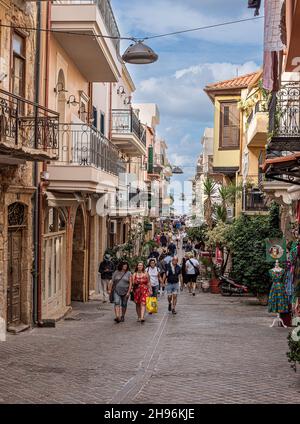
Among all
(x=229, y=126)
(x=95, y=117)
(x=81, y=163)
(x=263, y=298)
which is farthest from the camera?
(x=229, y=126)

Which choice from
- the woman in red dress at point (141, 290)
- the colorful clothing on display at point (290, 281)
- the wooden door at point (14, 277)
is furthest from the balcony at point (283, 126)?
the wooden door at point (14, 277)

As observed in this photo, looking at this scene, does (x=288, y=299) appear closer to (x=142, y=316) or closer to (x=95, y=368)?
(x=142, y=316)

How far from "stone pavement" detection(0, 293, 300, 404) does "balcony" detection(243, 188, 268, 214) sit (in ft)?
37.1

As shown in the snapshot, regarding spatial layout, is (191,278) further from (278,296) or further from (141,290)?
(278,296)

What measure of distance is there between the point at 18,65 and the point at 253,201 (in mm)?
16184

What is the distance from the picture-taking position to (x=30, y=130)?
48.8 feet

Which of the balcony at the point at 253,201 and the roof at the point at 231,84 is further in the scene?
the roof at the point at 231,84

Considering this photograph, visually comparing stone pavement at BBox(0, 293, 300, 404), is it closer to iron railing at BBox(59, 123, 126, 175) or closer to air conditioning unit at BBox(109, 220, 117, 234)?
iron railing at BBox(59, 123, 126, 175)

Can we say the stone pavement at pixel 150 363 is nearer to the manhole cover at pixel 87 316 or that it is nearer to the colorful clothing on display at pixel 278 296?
the manhole cover at pixel 87 316

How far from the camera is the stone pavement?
A: 945cm

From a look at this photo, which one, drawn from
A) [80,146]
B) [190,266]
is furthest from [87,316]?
[190,266]

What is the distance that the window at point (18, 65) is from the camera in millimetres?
14852

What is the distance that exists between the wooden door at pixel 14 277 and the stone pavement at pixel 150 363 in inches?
20.8

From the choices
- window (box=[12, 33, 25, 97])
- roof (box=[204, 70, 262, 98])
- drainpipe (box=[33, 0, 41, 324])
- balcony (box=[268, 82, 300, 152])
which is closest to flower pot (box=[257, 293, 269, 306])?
balcony (box=[268, 82, 300, 152])
